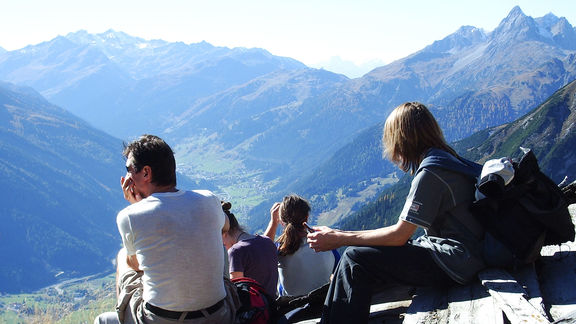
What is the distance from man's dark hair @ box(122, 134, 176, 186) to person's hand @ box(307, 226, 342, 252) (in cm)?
148

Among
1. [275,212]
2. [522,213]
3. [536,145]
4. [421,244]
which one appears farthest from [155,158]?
[536,145]

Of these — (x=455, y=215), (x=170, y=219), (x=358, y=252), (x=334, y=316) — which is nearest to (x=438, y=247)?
(x=455, y=215)

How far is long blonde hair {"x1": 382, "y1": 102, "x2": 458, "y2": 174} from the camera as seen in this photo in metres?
4.85

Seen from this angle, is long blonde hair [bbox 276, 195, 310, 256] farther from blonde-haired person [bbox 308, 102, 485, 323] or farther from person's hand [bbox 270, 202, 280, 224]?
blonde-haired person [bbox 308, 102, 485, 323]

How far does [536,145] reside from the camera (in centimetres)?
15262

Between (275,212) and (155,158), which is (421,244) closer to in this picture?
(155,158)

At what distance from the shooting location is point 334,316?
445 cm

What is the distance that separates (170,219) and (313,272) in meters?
3.37

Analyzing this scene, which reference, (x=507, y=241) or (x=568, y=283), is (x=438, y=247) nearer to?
(x=507, y=241)

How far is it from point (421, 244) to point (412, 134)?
104 centimetres

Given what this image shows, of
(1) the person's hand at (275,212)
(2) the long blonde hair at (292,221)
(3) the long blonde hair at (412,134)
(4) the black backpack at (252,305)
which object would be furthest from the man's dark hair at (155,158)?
(1) the person's hand at (275,212)

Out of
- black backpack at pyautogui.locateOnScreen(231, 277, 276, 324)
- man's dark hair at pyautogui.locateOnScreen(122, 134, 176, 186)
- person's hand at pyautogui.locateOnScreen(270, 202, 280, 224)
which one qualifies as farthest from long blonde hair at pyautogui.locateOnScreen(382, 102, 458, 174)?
person's hand at pyautogui.locateOnScreen(270, 202, 280, 224)

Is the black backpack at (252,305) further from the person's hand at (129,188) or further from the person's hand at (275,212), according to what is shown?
the person's hand at (275,212)

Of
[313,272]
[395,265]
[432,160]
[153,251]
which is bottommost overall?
[313,272]
